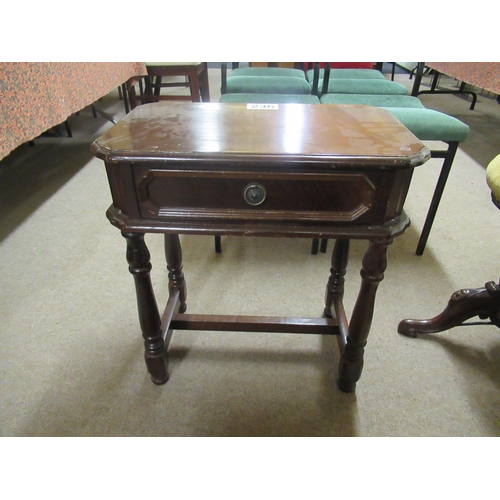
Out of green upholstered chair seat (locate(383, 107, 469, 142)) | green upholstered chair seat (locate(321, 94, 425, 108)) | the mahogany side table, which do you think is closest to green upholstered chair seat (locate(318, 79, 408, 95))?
green upholstered chair seat (locate(321, 94, 425, 108))

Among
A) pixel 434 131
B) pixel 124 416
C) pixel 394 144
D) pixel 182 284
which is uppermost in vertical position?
pixel 394 144

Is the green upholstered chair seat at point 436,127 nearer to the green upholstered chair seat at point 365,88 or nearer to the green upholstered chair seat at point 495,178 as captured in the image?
the green upholstered chair seat at point 495,178

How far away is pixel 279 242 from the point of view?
4.96ft

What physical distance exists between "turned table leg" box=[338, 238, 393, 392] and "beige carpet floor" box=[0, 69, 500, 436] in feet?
0.23

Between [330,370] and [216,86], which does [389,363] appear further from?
[216,86]

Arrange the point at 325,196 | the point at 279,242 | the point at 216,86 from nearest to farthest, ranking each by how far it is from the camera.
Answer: the point at 325,196, the point at 279,242, the point at 216,86

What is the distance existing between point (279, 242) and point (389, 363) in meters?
0.68

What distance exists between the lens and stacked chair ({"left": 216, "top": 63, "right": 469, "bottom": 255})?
3.91 ft

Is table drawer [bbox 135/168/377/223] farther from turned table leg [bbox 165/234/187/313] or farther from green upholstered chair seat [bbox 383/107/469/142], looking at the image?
green upholstered chair seat [bbox 383/107/469/142]

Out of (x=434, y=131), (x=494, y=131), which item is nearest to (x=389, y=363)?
(x=434, y=131)

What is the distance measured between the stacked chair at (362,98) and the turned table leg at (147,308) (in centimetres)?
62

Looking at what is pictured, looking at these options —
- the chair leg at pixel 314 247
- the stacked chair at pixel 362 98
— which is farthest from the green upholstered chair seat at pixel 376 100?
the chair leg at pixel 314 247

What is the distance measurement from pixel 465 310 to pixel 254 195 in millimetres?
753

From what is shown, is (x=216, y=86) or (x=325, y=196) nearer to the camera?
(x=325, y=196)
